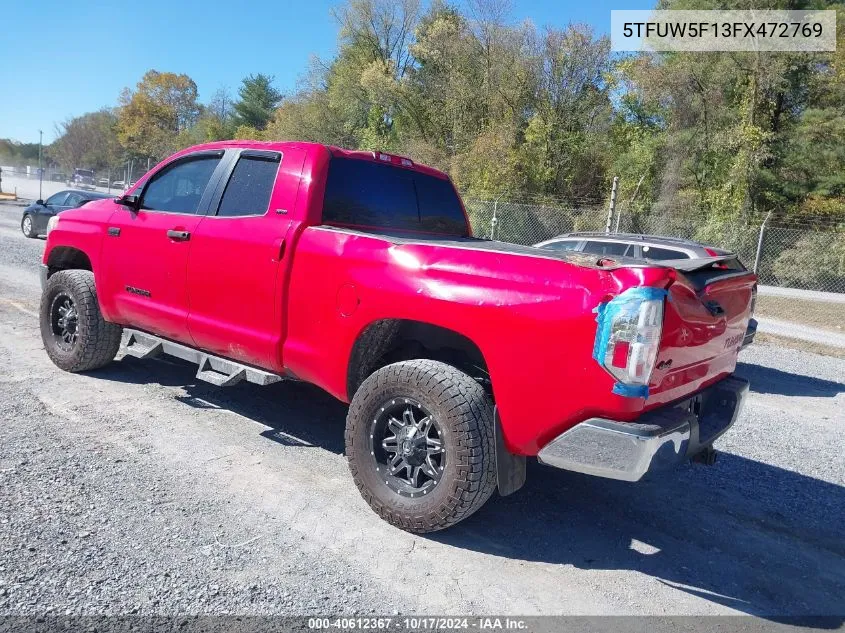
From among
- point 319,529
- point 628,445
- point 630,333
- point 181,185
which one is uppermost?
point 181,185

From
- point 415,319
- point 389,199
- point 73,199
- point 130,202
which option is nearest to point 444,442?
point 415,319

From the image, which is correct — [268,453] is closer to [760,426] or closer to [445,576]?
[445,576]

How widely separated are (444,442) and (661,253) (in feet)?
20.6

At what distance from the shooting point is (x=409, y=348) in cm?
393

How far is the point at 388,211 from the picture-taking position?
181 inches

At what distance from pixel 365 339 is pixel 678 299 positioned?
169cm

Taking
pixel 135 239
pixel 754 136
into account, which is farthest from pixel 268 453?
pixel 754 136

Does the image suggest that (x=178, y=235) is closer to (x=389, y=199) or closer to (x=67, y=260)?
(x=389, y=199)

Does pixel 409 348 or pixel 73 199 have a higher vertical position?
pixel 73 199

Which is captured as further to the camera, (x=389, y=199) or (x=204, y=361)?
(x=389, y=199)

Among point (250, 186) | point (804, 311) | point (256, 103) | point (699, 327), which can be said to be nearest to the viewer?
point (699, 327)

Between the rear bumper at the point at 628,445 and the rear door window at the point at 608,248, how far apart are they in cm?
592

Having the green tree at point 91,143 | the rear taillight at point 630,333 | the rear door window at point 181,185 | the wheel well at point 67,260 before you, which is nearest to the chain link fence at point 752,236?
the wheel well at point 67,260

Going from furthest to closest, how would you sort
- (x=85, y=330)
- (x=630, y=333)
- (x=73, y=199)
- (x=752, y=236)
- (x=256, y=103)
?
(x=256, y=103) → (x=752, y=236) → (x=73, y=199) → (x=85, y=330) → (x=630, y=333)
